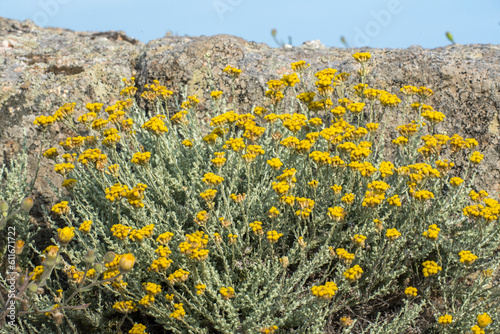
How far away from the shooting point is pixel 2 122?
4.85 metres

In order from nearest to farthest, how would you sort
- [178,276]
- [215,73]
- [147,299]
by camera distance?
[178,276], [147,299], [215,73]

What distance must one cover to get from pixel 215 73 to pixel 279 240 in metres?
2.28

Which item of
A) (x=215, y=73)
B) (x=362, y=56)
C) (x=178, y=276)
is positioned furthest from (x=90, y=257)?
(x=215, y=73)

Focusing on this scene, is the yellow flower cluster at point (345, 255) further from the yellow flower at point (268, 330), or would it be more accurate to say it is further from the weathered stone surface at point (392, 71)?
the weathered stone surface at point (392, 71)

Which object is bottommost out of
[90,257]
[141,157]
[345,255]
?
[345,255]

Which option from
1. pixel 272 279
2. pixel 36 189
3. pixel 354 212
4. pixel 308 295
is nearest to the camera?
pixel 272 279

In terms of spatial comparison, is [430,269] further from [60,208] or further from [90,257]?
[60,208]

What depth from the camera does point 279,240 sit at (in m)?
3.78

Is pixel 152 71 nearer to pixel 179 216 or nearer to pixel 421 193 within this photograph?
pixel 179 216

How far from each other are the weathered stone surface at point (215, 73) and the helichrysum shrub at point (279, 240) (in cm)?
65

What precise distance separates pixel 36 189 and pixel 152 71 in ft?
5.94

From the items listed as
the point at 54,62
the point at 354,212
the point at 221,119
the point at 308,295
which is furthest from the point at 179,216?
the point at 54,62

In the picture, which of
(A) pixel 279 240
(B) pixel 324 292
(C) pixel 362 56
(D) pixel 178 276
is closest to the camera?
(B) pixel 324 292

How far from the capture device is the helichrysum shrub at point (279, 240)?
3057mm
